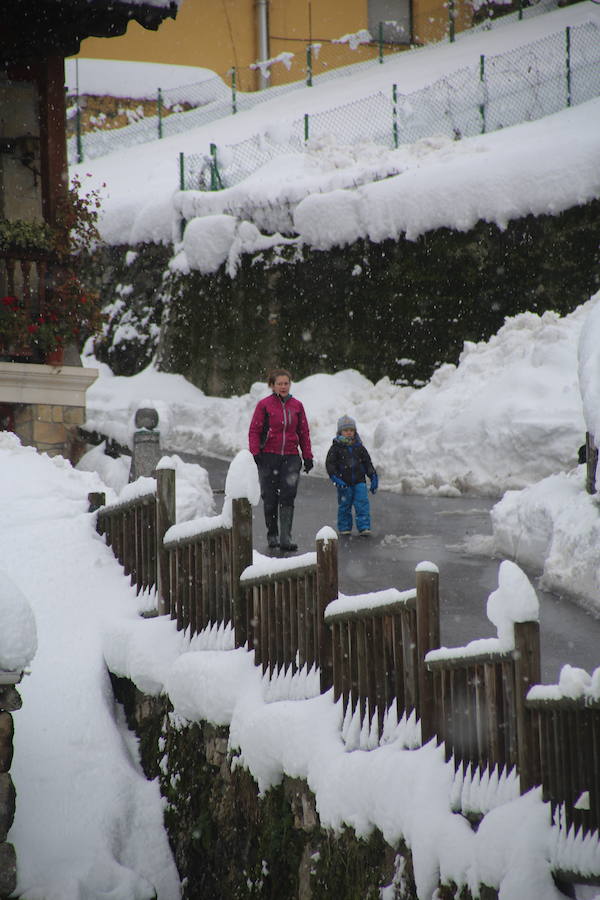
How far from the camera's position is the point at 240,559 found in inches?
255

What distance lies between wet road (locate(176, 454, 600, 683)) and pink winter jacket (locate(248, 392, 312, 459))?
38.1 inches

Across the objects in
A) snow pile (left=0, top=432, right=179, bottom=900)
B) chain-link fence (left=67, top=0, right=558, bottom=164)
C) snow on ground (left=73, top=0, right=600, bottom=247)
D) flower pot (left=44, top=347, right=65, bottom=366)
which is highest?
chain-link fence (left=67, top=0, right=558, bottom=164)

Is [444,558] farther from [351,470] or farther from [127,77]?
[127,77]

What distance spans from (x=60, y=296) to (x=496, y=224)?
8647 millimetres

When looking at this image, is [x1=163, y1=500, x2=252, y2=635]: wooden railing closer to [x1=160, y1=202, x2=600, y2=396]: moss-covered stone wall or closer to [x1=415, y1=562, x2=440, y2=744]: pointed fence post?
[x1=415, y1=562, x2=440, y2=744]: pointed fence post

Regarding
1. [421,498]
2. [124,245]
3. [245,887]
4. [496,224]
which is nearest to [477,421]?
[421,498]

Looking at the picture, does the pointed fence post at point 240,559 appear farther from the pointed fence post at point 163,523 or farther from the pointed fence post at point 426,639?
the pointed fence post at point 426,639

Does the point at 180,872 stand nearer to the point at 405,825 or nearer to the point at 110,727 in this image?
the point at 110,727

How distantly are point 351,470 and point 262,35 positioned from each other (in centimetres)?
2331

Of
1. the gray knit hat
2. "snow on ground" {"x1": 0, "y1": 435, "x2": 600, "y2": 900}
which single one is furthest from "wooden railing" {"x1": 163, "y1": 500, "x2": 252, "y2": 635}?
the gray knit hat

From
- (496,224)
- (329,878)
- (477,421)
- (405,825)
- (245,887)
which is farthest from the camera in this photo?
(496,224)

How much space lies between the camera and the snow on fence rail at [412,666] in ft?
12.9

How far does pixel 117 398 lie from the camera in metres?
20.4

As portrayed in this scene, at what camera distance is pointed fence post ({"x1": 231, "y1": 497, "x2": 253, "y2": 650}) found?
21.1ft
